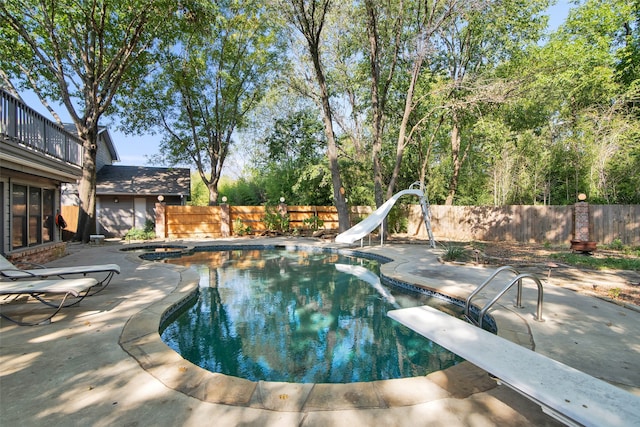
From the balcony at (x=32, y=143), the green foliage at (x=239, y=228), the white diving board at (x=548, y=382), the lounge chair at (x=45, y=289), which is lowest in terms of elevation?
the white diving board at (x=548, y=382)

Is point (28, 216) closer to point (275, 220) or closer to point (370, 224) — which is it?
point (370, 224)

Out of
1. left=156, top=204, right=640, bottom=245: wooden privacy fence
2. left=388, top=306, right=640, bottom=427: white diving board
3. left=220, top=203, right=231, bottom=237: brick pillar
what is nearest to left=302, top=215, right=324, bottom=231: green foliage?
left=156, top=204, right=640, bottom=245: wooden privacy fence

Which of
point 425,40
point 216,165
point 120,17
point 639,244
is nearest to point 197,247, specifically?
point 216,165

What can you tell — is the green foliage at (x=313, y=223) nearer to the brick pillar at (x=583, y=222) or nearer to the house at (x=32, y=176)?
the house at (x=32, y=176)

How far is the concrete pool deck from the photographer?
1945mm

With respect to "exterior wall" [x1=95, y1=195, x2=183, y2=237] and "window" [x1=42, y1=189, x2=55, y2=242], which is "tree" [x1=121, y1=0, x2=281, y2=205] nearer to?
"exterior wall" [x1=95, y1=195, x2=183, y2=237]

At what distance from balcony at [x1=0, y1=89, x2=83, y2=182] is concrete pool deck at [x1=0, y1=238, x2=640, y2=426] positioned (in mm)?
3299

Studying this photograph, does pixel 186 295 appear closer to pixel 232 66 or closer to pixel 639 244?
pixel 639 244

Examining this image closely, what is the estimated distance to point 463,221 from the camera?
A: 14.1 metres

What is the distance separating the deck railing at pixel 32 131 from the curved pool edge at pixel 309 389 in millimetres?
5029

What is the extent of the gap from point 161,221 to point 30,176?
738cm

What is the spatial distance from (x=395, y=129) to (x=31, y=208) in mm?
14292

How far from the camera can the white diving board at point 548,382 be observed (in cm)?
153

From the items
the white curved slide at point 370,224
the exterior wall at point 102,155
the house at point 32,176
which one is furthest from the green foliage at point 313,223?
the exterior wall at point 102,155
